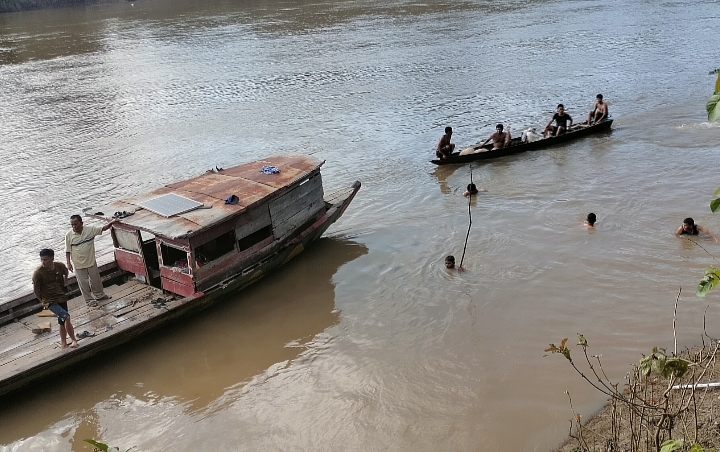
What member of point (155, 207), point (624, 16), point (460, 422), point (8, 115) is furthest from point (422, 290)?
point (624, 16)

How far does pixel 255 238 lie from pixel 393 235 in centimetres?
330

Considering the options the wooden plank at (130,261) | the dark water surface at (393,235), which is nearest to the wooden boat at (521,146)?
the dark water surface at (393,235)

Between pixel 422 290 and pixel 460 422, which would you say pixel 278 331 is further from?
pixel 460 422

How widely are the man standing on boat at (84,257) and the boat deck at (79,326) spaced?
0.80 feet

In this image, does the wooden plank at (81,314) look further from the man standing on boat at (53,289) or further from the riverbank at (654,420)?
the riverbank at (654,420)

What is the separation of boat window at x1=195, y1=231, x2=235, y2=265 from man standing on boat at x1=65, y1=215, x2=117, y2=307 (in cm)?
162

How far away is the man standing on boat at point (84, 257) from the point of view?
9273mm

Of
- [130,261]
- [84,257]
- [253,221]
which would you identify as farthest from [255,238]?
[84,257]

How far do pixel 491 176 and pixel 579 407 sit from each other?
9074 mm

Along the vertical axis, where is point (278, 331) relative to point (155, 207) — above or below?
below

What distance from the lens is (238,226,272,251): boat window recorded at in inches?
433

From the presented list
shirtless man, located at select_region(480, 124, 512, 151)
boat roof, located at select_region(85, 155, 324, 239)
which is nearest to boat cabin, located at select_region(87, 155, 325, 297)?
boat roof, located at select_region(85, 155, 324, 239)

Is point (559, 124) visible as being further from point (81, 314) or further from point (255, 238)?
point (81, 314)

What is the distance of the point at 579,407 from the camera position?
7652 mm
